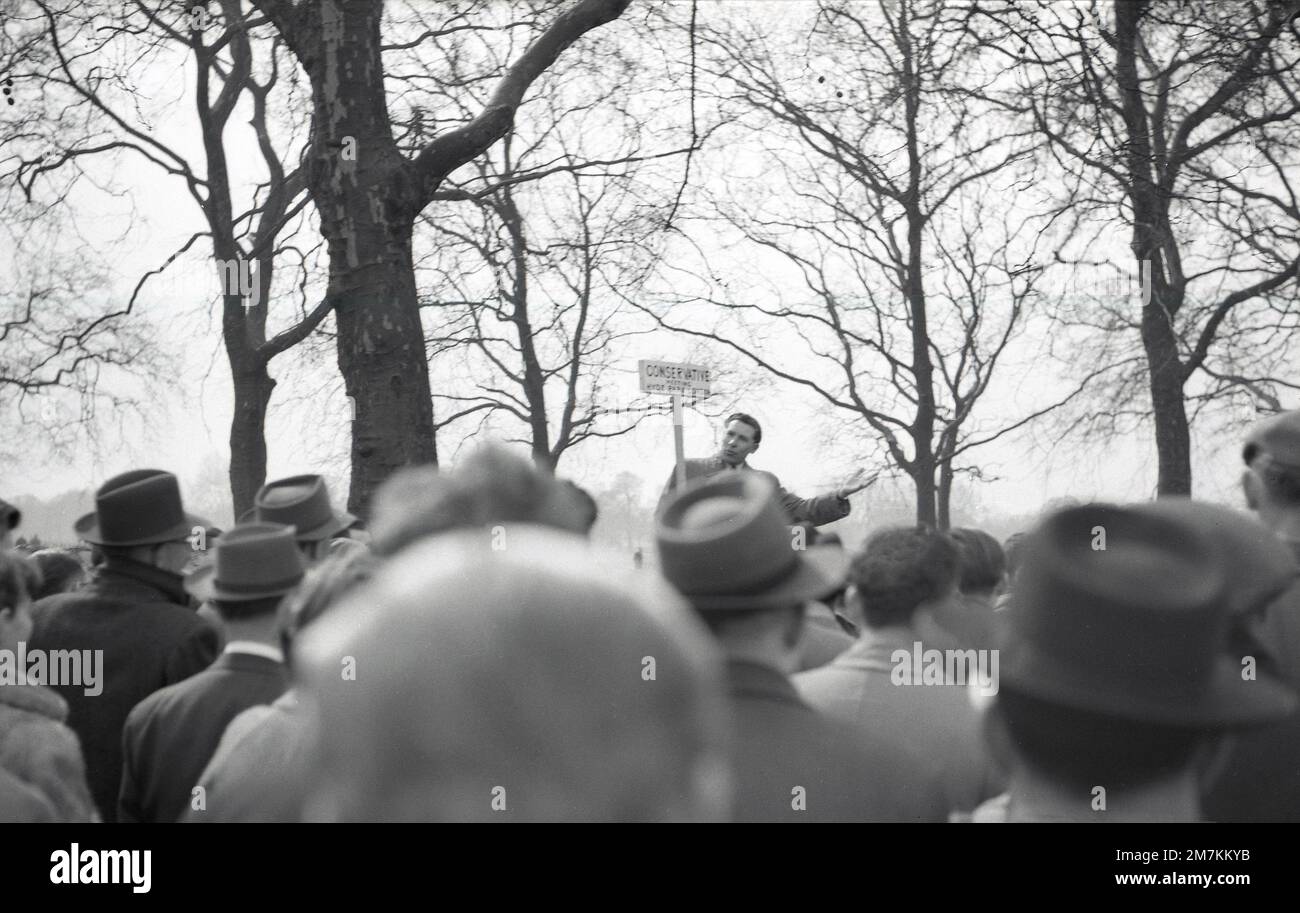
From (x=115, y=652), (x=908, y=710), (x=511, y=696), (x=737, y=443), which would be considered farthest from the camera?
(x=737, y=443)

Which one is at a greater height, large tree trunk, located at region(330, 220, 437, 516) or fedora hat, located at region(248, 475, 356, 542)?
large tree trunk, located at region(330, 220, 437, 516)

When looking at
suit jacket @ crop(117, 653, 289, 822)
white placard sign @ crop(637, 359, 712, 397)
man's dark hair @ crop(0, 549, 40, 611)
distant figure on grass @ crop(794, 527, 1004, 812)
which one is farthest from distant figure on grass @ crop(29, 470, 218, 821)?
white placard sign @ crop(637, 359, 712, 397)

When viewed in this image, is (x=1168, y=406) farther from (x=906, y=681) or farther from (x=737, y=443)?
(x=906, y=681)

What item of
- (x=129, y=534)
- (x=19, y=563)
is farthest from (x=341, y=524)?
(x=19, y=563)

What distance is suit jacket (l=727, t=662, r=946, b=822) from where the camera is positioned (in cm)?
253

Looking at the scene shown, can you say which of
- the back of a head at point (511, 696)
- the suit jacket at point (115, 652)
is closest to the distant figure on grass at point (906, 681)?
the suit jacket at point (115, 652)

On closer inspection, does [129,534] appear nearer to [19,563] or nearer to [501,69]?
[19,563]

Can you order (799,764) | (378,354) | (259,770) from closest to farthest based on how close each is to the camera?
(799,764)
(259,770)
(378,354)

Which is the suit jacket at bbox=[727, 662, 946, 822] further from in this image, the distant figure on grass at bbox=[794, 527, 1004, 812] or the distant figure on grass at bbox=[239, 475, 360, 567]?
the distant figure on grass at bbox=[239, 475, 360, 567]

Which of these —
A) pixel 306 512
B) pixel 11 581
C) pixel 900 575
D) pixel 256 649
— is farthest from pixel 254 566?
pixel 900 575

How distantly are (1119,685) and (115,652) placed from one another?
339cm

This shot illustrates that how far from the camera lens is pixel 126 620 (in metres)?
4.20

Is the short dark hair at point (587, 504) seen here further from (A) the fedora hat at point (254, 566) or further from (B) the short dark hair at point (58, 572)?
(B) the short dark hair at point (58, 572)
